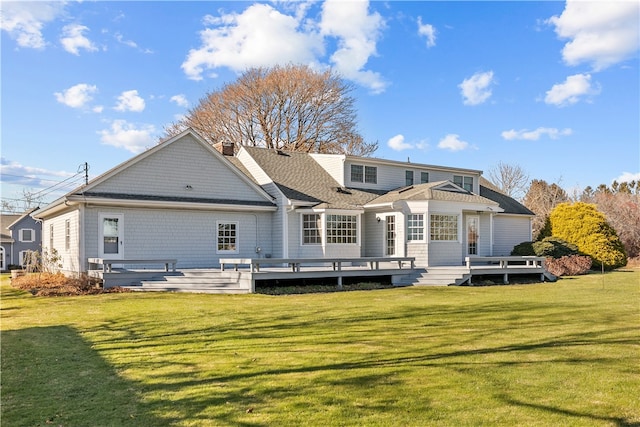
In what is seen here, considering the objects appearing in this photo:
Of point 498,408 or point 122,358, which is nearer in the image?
point 498,408

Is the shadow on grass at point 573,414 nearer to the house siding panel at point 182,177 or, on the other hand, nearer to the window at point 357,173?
the house siding panel at point 182,177

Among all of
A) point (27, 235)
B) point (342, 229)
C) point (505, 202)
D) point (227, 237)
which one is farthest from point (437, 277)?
point (27, 235)

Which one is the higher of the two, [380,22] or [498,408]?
[380,22]

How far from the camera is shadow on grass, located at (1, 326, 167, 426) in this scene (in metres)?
4.73

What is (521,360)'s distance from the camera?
21.7 ft

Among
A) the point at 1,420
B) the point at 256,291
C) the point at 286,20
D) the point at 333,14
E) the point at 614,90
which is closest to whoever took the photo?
the point at 1,420

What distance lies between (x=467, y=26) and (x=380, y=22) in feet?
11.4

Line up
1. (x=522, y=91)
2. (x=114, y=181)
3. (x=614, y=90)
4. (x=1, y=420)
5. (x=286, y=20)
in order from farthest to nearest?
(x=522, y=91) < (x=614, y=90) < (x=286, y=20) < (x=114, y=181) < (x=1, y=420)

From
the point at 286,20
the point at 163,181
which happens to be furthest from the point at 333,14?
the point at 163,181

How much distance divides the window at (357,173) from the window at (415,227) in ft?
15.9

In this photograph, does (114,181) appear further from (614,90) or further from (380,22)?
(614,90)

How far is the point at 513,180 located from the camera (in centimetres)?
5181

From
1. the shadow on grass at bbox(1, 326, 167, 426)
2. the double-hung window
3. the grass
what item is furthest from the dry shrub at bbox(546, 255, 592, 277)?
the shadow on grass at bbox(1, 326, 167, 426)

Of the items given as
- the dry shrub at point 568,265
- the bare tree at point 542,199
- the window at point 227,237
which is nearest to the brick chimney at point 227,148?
the window at point 227,237
